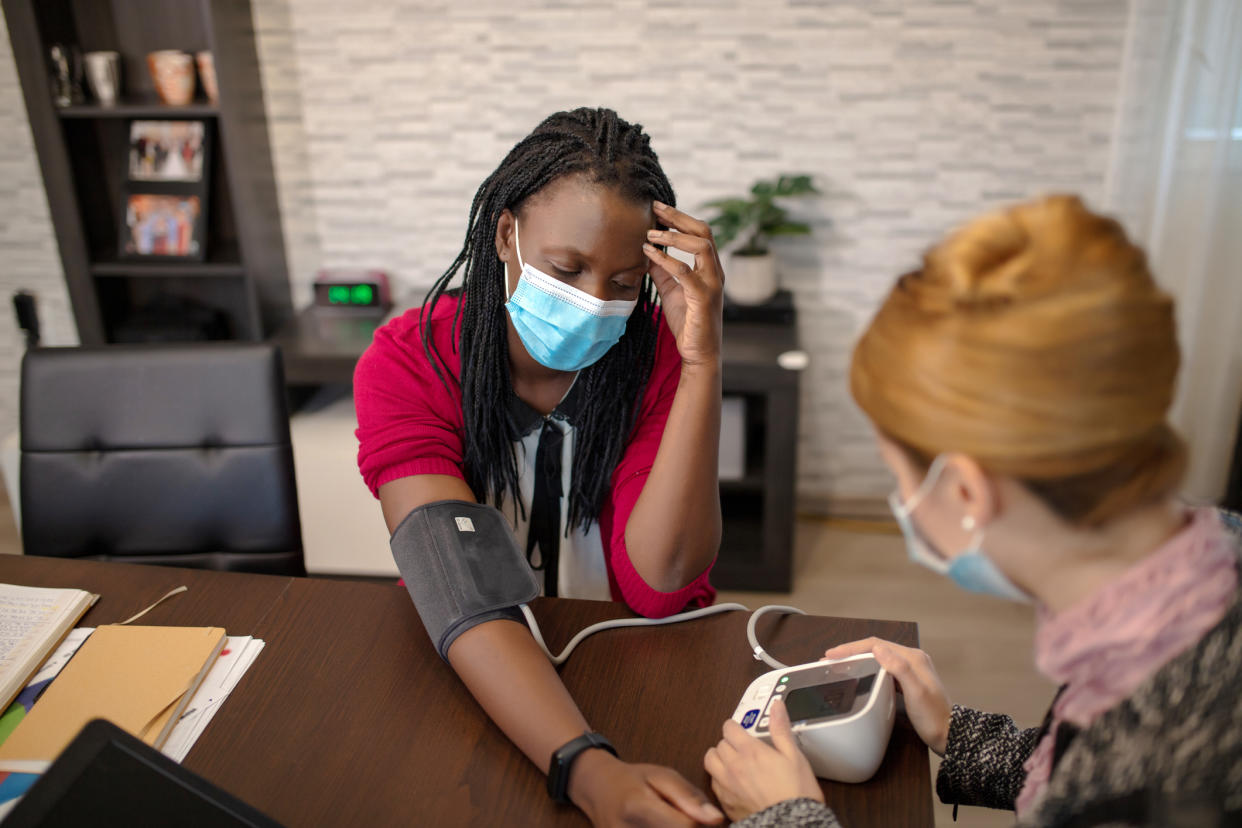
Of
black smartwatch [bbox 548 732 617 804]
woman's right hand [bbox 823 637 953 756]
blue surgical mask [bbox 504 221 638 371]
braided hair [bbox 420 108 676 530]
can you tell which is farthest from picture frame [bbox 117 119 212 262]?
woman's right hand [bbox 823 637 953 756]

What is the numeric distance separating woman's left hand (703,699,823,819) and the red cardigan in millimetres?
271

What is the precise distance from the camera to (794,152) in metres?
2.43

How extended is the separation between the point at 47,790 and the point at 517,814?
15.0 inches

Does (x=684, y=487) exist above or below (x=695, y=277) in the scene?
below

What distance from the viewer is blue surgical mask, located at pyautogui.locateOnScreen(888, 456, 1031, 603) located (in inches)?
28.5

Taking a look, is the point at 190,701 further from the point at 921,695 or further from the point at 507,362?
the point at 921,695

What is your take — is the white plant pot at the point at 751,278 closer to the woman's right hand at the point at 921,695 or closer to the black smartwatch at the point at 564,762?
the woman's right hand at the point at 921,695

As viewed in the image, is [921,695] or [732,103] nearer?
[921,695]

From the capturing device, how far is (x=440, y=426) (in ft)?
4.14

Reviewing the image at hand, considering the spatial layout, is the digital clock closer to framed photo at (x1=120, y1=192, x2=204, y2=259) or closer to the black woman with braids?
framed photo at (x1=120, y1=192, x2=204, y2=259)

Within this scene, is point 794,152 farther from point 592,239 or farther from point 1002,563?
point 1002,563

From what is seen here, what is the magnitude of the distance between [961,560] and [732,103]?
6.19 ft

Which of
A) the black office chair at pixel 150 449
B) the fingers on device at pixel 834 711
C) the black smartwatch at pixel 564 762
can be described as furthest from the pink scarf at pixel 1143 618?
the black office chair at pixel 150 449

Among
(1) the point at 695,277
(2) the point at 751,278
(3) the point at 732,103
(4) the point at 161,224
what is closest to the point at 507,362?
(1) the point at 695,277
